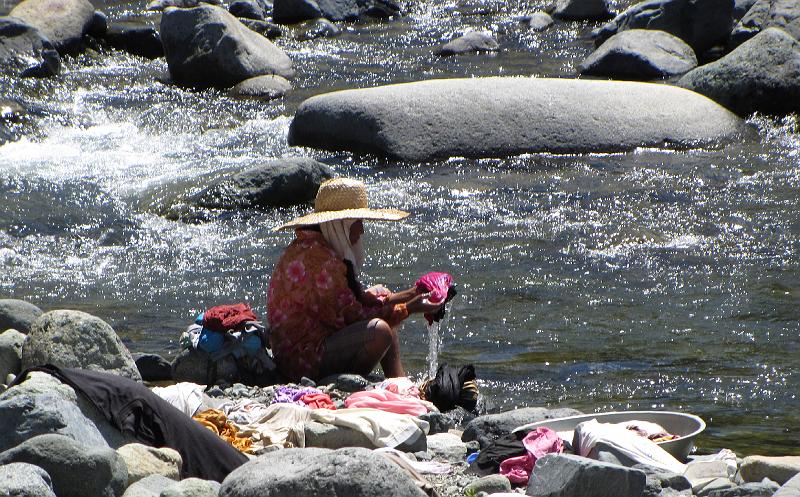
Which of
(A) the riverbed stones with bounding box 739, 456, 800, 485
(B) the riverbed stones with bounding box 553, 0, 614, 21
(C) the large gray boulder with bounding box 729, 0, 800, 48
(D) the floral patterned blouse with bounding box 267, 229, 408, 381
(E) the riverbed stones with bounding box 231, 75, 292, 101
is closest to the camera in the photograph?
(A) the riverbed stones with bounding box 739, 456, 800, 485

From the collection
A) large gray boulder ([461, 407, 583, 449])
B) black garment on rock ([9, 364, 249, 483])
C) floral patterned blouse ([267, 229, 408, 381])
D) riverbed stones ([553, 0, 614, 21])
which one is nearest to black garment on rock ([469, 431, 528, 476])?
large gray boulder ([461, 407, 583, 449])

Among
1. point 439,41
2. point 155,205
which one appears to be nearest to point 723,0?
point 439,41

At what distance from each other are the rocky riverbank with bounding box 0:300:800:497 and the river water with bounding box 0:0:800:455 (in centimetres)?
106

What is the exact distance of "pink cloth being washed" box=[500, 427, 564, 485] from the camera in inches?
205

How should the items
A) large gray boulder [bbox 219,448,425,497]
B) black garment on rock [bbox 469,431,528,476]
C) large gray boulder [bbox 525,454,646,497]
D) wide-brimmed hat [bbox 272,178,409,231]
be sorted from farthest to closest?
wide-brimmed hat [bbox 272,178,409,231] → black garment on rock [bbox 469,431,528,476] → large gray boulder [bbox 525,454,646,497] → large gray boulder [bbox 219,448,425,497]

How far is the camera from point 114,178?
40.8 ft

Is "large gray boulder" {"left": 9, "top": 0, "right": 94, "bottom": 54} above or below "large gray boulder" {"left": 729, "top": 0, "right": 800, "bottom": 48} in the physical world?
below

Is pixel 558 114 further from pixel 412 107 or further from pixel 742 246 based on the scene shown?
pixel 742 246

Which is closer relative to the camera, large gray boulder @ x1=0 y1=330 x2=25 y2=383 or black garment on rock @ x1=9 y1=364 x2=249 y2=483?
black garment on rock @ x1=9 y1=364 x2=249 y2=483

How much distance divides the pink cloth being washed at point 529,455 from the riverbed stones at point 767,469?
0.80m

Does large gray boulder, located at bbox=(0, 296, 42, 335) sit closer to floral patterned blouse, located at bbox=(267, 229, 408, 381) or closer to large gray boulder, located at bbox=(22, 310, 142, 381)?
large gray boulder, located at bbox=(22, 310, 142, 381)

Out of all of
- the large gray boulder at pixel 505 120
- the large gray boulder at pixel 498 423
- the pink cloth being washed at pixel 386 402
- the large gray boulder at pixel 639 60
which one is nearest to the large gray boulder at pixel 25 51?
the large gray boulder at pixel 505 120

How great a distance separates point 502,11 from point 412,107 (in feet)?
29.2

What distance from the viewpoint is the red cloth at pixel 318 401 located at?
6211 mm
